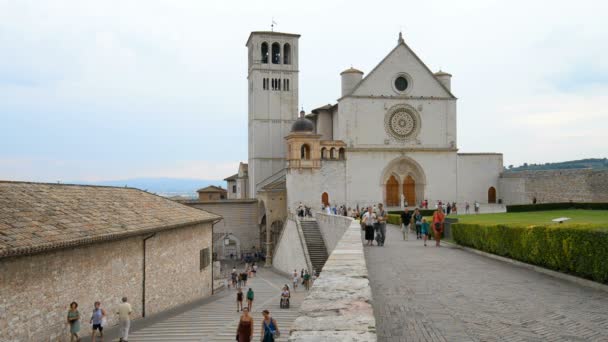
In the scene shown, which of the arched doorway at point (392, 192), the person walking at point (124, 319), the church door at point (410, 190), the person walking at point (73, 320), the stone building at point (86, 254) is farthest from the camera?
the church door at point (410, 190)

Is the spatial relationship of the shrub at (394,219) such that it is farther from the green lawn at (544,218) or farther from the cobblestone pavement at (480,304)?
the cobblestone pavement at (480,304)

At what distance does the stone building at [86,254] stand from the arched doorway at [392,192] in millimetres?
25279

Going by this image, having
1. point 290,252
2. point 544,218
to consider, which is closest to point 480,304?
point 544,218

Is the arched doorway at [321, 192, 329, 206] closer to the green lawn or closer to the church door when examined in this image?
the church door

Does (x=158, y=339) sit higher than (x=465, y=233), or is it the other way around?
(x=465, y=233)

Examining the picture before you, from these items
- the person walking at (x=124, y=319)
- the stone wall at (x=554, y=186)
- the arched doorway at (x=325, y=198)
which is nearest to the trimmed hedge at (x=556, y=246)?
the person walking at (x=124, y=319)

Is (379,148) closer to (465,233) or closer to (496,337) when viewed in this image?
(465,233)

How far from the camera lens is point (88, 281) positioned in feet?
54.6

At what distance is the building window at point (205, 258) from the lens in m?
27.9

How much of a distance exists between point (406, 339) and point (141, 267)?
15.2m

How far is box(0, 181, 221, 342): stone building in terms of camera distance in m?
13.6

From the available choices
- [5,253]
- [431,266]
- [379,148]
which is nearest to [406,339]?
[431,266]

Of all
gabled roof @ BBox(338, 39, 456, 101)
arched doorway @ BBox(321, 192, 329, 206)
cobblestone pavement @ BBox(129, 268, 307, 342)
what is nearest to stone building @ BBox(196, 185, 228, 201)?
arched doorway @ BBox(321, 192, 329, 206)

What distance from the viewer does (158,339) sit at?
1709cm
